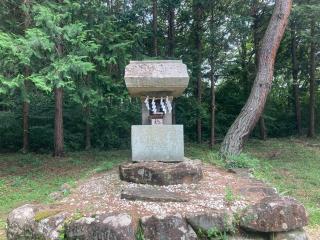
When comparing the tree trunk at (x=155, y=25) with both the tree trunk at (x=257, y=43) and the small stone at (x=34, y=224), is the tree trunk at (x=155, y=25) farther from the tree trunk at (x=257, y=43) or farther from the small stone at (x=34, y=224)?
the small stone at (x=34, y=224)

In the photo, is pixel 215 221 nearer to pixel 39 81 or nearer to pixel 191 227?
pixel 191 227

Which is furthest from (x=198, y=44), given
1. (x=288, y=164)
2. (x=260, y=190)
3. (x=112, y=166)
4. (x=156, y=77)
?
(x=260, y=190)

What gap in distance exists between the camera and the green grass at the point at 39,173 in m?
6.30

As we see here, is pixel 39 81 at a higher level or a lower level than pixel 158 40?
lower

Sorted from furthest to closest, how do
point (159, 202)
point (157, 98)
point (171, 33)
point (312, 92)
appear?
point (312, 92)
point (171, 33)
point (157, 98)
point (159, 202)

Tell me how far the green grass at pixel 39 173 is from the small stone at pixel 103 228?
123 centimetres

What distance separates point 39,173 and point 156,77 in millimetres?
4661

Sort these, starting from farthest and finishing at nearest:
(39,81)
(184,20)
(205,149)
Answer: (184,20) < (205,149) < (39,81)

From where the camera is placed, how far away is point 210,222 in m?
3.73

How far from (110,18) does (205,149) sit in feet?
16.4

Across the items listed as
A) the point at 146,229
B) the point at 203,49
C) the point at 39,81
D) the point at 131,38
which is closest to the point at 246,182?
the point at 146,229

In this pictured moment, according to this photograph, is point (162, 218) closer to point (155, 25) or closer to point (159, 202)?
point (159, 202)

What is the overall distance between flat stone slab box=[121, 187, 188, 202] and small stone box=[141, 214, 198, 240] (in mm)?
403

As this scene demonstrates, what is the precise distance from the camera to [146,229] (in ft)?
12.0
